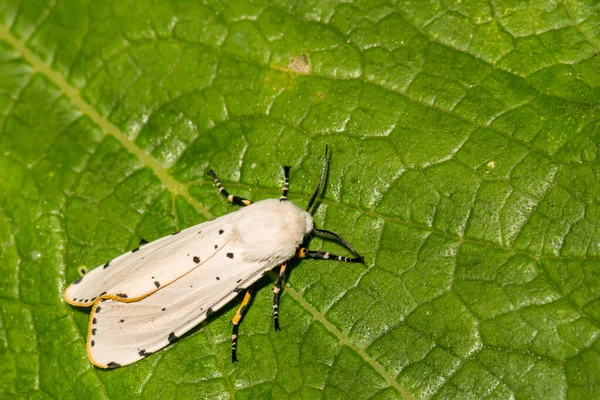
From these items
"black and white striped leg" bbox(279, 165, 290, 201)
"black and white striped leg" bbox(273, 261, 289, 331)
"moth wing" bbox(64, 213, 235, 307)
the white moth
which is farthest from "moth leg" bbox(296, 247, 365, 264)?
"moth wing" bbox(64, 213, 235, 307)

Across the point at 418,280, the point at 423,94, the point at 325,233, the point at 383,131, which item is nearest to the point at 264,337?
the point at 325,233

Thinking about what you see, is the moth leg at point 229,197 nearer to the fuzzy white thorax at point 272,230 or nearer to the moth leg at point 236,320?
the fuzzy white thorax at point 272,230

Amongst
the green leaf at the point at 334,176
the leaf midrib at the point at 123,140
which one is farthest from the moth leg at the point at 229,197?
the leaf midrib at the point at 123,140

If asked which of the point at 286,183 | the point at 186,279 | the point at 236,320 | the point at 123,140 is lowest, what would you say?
the point at 236,320

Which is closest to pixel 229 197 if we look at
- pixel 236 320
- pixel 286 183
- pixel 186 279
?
pixel 286 183

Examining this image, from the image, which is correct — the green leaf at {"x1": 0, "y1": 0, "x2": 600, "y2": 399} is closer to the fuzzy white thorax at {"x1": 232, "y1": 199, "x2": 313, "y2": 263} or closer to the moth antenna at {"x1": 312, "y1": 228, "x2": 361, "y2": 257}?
the moth antenna at {"x1": 312, "y1": 228, "x2": 361, "y2": 257}

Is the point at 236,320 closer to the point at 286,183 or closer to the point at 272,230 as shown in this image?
the point at 272,230

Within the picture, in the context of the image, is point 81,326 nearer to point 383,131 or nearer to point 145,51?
point 145,51
